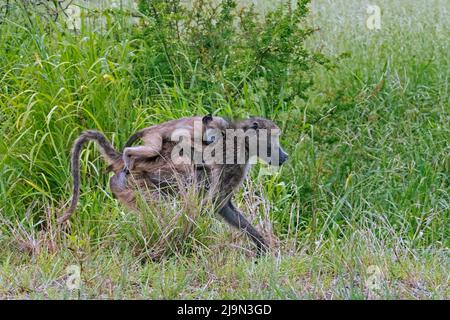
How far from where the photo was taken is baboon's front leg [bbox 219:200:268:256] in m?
5.55

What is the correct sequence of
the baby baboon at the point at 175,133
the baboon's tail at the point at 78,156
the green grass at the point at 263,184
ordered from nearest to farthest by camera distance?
the green grass at the point at 263,184
the baboon's tail at the point at 78,156
the baby baboon at the point at 175,133

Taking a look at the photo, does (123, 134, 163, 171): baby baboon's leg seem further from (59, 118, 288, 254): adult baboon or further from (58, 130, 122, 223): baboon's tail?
(58, 130, 122, 223): baboon's tail

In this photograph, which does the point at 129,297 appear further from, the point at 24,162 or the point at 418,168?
the point at 418,168

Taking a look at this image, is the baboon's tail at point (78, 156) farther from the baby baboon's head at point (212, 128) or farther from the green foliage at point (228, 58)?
the green foliage at point (228, 58)

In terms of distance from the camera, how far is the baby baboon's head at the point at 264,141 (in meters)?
5.81

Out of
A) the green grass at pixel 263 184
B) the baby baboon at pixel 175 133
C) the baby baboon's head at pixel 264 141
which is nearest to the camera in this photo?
the green grass at pixel 263 184

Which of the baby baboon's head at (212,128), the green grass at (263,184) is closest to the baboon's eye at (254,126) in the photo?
the baby baboon's head at (212,128)

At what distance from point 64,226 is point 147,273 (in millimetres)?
1011

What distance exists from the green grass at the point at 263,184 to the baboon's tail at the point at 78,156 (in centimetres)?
19

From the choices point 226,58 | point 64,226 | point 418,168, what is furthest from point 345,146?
point 64,226

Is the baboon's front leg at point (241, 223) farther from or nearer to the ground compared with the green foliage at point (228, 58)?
nearer to the ground

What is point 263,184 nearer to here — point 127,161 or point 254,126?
point 254,126

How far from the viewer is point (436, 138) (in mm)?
6984

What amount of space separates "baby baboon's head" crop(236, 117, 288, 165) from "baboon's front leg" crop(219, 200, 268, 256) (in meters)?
0.38
